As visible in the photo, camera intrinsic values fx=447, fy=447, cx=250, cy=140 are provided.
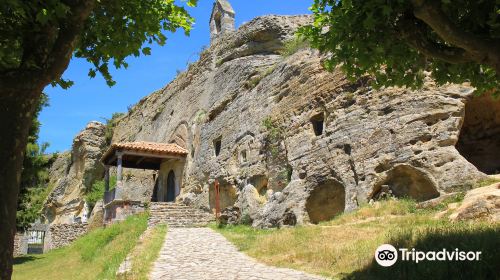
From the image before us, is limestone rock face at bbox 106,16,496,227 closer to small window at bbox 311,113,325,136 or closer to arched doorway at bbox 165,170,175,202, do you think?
small window at bbox 311,113,325,136

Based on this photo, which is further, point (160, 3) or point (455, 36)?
point (160, 3)

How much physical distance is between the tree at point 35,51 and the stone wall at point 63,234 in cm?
2511

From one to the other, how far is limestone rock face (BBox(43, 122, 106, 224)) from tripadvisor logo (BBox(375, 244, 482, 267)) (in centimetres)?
2941

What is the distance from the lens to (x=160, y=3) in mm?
7301

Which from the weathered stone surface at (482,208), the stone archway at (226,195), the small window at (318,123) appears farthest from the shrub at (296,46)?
the weathered stone surface at (482,208)

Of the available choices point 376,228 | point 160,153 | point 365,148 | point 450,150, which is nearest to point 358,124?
point 365,148

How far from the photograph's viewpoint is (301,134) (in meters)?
15.9

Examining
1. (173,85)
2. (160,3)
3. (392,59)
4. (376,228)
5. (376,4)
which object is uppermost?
(173,85)

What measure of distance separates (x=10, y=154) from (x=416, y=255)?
5.50 metres

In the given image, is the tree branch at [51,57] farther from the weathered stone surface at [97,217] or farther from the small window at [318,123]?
the weathered stone surface at [97,217]

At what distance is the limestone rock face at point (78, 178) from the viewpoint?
34.2 m

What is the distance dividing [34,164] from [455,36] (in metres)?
→ 18.7

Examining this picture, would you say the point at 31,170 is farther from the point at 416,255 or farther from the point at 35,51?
the point at 416,255

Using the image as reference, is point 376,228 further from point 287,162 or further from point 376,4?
point 287,162
